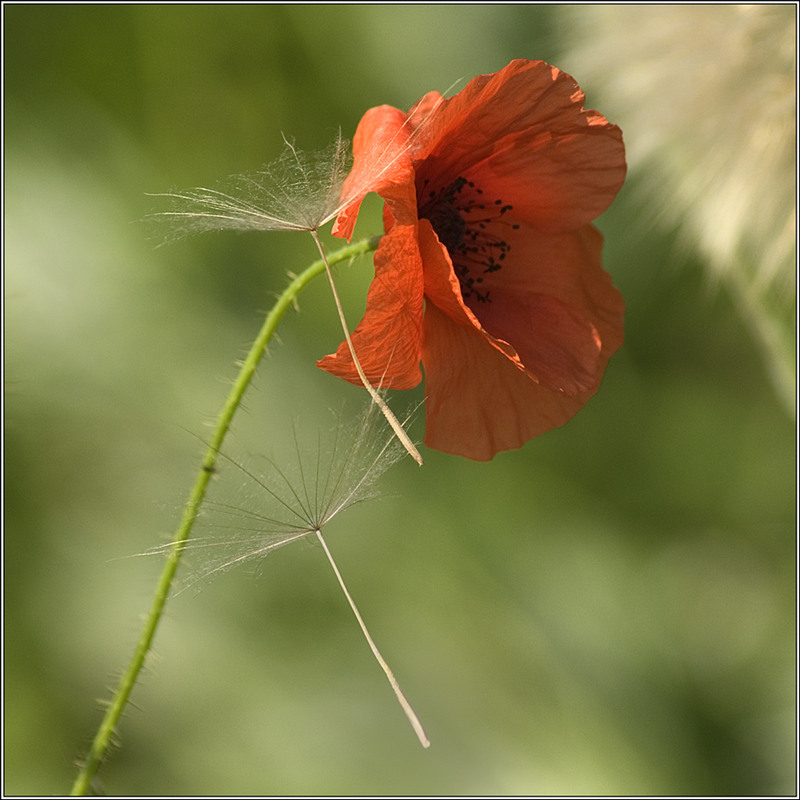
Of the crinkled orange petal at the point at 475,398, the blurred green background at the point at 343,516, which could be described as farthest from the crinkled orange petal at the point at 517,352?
the blurred green background at the point at 343,516

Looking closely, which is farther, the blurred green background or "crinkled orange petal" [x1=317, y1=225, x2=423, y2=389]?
the blurred green background

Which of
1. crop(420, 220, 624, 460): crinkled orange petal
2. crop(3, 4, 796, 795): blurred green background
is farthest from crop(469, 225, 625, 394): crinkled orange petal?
crop(3, 4, 796, 795): blurred green background

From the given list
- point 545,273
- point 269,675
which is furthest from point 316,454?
point 269,675

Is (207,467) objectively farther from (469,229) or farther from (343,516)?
(343,516)

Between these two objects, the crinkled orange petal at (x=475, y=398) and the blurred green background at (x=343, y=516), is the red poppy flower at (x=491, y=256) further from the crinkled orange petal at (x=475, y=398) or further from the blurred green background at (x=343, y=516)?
the blurred green background at (x=343, y=516)

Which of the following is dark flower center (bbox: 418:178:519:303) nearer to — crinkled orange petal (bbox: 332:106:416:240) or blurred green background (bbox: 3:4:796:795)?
crinkled orange petal (bbox: 332:106:416:240)

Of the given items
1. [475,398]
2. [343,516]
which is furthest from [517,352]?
[343,516]
